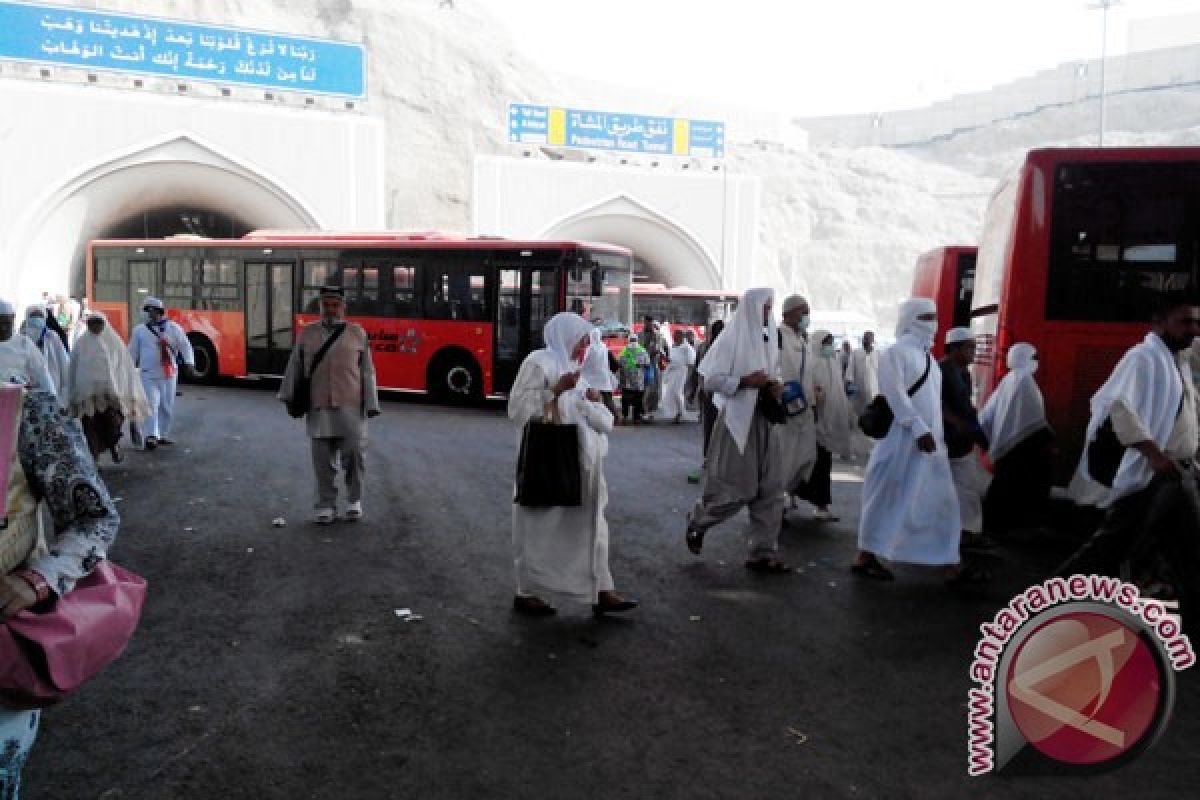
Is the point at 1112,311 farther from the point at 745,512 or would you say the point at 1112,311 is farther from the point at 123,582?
the point at 123,582

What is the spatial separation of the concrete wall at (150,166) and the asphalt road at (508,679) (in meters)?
20.8

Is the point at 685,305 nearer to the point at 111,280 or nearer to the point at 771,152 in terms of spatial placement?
the point at 111,280

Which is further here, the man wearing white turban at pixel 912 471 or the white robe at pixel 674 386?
the white robe at pixel 674 386

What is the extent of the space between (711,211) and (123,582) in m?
32.1

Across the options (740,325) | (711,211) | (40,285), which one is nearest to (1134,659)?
(740,325)

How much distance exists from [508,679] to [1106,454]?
2.86 metres

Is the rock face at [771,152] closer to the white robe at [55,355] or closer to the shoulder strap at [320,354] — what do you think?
the white robe at [55,355]

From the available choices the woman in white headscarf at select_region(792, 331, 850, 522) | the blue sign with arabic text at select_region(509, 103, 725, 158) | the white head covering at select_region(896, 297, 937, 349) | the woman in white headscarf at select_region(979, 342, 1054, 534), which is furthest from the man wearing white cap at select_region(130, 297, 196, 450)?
the blue sign with arabic text at select_region(509, 103, 725, 158)

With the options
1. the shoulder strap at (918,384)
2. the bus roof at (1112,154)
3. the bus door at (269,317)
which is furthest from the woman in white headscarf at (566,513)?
the bus door at (269,317)

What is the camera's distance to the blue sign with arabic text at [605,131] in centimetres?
3303

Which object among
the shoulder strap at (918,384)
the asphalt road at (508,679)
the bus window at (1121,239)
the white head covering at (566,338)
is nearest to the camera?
the asphalt road at (508,679)

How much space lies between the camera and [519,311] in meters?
14.5

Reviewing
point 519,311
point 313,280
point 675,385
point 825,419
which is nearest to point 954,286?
point 675,385

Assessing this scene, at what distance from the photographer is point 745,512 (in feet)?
24.6
